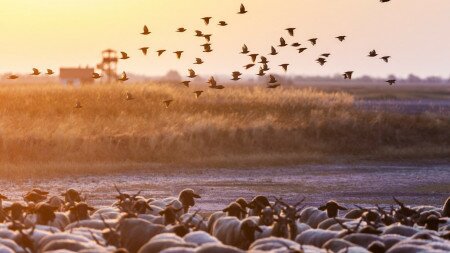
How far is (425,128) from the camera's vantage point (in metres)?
42.9

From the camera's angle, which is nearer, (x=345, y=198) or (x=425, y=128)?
(x=345, y=198)

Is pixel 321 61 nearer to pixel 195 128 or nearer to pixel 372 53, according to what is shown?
pixel 372 53

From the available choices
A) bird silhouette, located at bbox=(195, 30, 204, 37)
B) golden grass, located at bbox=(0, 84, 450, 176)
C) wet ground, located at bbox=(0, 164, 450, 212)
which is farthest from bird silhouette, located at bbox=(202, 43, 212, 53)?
golden grass, located at bbox=(0, 84, 450, 176)

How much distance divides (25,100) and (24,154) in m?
9.06

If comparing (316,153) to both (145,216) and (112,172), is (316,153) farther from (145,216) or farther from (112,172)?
(145,216)

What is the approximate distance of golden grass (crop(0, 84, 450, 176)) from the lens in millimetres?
34969

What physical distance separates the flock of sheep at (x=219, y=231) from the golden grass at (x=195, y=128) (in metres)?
15.0

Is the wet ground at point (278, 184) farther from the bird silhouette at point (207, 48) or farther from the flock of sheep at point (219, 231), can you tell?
the flock of sheep at point (219, 231)

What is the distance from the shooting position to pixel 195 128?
123 feet

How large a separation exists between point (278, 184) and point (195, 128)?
7.40 m

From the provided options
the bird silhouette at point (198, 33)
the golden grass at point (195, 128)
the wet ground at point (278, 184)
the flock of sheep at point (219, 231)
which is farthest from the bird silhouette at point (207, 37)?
the golden grass at point (195, 128)

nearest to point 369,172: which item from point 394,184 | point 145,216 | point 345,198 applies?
point 394,184

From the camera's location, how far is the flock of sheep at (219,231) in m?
12.8

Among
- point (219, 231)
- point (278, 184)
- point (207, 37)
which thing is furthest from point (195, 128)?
point (219, 231)
